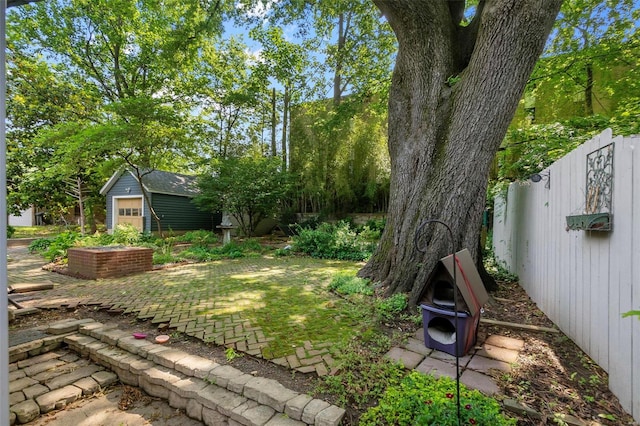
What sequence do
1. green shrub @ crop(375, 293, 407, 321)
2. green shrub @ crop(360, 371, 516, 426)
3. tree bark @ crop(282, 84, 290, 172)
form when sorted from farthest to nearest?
tree bark @ crop(282, 84, 290, 172), green shrub @ crop(375, 293, 407, 321), green shrub @ crop(360, 371, 516, 426)

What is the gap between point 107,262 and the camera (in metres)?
5.54

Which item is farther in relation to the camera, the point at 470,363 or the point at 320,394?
the point at 470,363

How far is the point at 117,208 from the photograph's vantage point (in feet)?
44.3

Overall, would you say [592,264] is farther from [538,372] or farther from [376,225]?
[376,225]

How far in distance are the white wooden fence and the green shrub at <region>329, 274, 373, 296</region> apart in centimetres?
208

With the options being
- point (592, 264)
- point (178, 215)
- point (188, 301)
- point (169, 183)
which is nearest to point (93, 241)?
Result: point (178, 215)

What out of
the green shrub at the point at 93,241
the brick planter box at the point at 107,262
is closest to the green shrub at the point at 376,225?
the brick planter box at the point at 107,262

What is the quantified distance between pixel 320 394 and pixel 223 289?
3.08 meters

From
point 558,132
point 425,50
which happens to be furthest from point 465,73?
point 558,132

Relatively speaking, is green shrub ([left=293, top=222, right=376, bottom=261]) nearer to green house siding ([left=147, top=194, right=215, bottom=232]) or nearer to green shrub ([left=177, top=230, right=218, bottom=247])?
green shrub ([left=177, top=230, right=218, bottom=247])

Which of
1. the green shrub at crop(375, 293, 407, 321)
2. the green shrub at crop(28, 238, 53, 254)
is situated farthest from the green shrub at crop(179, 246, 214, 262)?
the green shrub at crop(375, 293, 407, 321)

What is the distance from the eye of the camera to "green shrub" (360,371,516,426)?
1.58 meters

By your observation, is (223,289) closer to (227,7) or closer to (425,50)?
(425,50)

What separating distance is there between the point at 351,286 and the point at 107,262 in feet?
15.8
